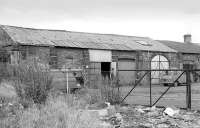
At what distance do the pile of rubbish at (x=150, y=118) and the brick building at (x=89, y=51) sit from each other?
994 centimetres

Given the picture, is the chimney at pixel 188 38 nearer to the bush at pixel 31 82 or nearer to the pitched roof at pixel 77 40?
the pitched roof at pixel 77 40

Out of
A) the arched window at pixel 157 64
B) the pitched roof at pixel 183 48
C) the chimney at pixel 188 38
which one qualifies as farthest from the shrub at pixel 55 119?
the chimney at pixel 188 38

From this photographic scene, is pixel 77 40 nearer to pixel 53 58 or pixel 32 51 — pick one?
pixel 53 58

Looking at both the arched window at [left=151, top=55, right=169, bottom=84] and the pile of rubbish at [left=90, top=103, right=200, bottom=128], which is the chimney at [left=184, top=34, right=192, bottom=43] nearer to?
the arched window at [left=151, top=55, right=169, bottom=84]

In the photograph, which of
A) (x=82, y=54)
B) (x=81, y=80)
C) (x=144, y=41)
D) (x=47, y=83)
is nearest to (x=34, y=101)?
(x=47, y=83)

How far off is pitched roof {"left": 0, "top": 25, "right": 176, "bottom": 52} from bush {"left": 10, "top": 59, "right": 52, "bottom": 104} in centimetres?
1188

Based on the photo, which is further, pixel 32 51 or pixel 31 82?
pixel 32 51

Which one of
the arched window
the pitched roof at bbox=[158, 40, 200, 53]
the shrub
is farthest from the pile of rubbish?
the pitched roof at bbox=[158, 40, 200, 53]

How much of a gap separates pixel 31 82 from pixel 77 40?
1721 cm

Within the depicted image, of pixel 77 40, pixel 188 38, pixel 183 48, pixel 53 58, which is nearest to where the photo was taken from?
pixel 53 58

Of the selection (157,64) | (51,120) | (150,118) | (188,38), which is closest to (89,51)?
(157,64)

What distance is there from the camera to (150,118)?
30.9 ft

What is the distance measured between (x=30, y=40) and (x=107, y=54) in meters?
7.49

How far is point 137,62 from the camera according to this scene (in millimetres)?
29500
